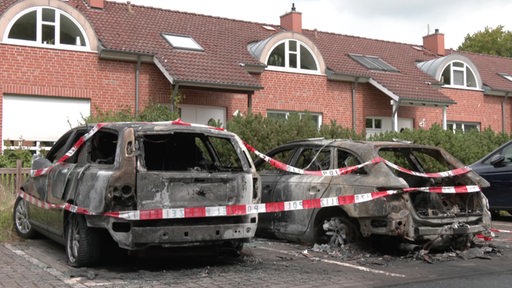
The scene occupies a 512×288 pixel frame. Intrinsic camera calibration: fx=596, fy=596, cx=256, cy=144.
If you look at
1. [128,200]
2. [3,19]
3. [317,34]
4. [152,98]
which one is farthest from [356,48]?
[128,200]

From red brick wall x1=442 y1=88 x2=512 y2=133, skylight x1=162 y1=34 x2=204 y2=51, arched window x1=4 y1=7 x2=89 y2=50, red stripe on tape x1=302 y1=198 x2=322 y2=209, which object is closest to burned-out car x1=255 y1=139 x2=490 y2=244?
red stripe on tape x1=302 y1=198 x2=322 y2=209

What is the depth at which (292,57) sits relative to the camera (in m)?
21.5

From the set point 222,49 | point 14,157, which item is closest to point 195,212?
point 14,157

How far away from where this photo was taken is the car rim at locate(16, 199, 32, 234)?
28.2ft

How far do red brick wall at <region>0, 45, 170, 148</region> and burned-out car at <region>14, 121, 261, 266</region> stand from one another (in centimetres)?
964

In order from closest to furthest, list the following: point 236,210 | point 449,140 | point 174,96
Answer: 1. point 236,210
2. point 449,140
3. point 174,96

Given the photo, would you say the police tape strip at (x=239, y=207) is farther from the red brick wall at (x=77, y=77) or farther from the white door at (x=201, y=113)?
the white door at (x=201, y=113)

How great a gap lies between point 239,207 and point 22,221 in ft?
12.7

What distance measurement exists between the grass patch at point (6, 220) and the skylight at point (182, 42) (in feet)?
31.5

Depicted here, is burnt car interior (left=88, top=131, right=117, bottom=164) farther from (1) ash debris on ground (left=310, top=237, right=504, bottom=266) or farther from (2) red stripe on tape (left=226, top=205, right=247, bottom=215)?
(1) ash debris on ground (left=310, top=237, right=504, bottom=266)

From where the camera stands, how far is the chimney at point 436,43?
1144 inches

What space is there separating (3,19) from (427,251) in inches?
532

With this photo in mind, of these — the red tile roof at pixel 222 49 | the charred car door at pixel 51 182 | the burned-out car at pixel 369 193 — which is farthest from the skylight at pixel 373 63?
the charred car door at pixel 51 182

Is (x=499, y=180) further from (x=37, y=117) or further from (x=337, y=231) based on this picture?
(x=37, y=117)
